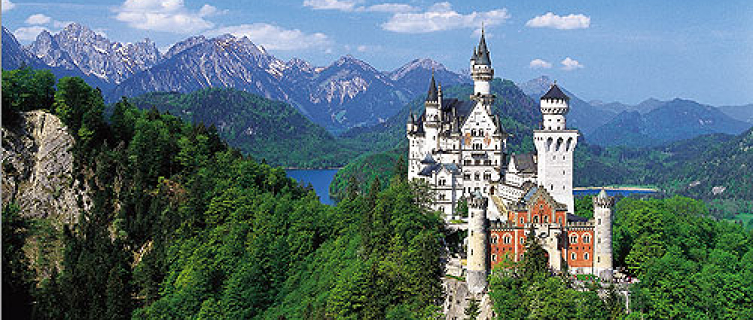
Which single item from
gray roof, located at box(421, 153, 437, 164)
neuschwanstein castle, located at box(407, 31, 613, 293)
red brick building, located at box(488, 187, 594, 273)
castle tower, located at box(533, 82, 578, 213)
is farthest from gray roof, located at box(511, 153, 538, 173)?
gray roof, located at box(421, 153, 437, 164)

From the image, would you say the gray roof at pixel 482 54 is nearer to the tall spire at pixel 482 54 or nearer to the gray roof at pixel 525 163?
the tall spire at pixel 482 54

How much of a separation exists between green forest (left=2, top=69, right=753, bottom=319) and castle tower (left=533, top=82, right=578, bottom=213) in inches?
250

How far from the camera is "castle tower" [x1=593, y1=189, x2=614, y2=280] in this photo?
57.2 m

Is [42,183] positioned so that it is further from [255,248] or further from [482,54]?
[482,54]

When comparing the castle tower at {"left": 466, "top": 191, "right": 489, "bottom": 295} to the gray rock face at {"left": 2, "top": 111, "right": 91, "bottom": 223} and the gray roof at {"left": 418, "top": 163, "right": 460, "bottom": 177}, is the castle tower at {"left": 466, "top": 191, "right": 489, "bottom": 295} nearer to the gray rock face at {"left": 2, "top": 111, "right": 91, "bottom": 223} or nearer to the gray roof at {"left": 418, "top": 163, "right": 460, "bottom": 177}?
the gray roof at {"left": 418, "top": 163, "right": 460, "bottom": 177}

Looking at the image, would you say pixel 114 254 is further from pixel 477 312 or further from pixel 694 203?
pixel 694 203

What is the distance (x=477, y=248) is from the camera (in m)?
56.2

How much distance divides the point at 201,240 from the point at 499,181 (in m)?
31.2

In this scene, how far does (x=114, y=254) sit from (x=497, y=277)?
42.5 m

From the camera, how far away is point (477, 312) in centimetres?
5422

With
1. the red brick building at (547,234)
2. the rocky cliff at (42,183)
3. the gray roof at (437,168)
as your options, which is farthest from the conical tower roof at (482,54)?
the rocky cliff at (42,183)

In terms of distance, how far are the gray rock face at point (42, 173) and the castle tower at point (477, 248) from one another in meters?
46.4

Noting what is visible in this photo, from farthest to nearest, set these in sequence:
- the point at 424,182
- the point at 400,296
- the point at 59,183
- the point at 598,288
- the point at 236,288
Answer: the point at 59,183 < the point at 424,182 < the point at 236,288 < the point at 400,296 < the point at 598,288

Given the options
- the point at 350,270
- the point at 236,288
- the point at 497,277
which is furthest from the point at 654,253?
the point at 236,288
